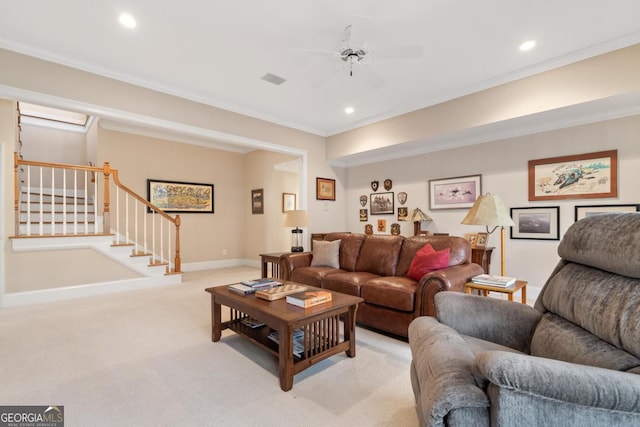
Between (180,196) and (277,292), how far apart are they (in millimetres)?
4889

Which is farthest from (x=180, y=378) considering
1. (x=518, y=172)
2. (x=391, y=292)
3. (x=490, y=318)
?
(x=518, y=172)

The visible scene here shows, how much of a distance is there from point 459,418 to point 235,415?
4.17 feet

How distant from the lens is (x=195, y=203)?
21.4ft

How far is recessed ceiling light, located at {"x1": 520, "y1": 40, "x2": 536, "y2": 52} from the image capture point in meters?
2.80

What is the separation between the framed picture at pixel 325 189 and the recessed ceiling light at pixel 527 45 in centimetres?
358

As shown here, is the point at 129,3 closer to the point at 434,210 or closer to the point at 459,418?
the point at 459,418

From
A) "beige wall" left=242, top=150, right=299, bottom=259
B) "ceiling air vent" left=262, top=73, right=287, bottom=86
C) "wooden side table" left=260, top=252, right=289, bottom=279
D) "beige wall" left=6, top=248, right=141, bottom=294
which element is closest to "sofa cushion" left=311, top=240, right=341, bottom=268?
"wooden side table" left=260, top=252, right=289, bottom=279

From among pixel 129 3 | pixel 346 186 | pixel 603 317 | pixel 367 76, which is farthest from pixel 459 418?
pixel 346 186

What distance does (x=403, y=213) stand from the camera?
5.21 m

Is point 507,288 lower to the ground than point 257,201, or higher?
lower

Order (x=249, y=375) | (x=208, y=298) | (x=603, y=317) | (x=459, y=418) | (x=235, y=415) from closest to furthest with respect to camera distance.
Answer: (x=459, y=418), (x=603, y=317), (x=235, y=415), (x=249, y=375), (x=208, y=298)

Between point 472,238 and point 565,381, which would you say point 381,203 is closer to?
point 472,238

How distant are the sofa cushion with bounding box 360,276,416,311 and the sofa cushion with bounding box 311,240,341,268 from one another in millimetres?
893

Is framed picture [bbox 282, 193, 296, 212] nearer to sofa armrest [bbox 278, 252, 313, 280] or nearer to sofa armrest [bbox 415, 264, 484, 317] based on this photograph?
sofa armrest [bbox 278, 252, 313, 280]
